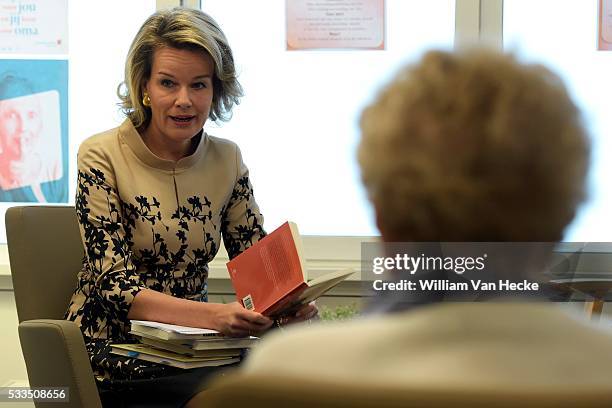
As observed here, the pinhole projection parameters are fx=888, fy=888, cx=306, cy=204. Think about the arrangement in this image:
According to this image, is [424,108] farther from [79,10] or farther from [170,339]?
[79,10]

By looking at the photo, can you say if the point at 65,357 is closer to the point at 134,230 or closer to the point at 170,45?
the point at 134,230

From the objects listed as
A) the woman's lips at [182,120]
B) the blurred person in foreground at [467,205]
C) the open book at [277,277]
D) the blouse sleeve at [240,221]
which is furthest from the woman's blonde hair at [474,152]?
the blouse sleeve at [240,221]

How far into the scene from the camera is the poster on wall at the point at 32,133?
344cm

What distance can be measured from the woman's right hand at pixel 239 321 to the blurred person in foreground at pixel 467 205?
4.30 feet

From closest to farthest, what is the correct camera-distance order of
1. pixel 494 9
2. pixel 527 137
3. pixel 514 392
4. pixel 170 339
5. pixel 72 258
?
pixel 514 392
pixel 527 137
pixel 170 339
pixel 72 258
pixel 494 9

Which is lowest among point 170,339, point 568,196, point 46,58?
point 170,339

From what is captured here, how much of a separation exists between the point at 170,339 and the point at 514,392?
1531mm

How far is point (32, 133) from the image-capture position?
347 centimetres

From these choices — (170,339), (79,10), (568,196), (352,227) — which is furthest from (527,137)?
(79,10)

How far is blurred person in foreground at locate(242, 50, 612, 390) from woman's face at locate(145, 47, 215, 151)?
163 cm

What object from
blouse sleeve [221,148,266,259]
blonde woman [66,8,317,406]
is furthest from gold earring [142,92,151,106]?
blouse sleeve [221,148,266,259]

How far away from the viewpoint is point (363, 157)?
0.78m

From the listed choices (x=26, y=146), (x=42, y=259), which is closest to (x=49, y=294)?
(x=42, y=259)

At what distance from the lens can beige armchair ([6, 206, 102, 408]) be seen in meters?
2.06
